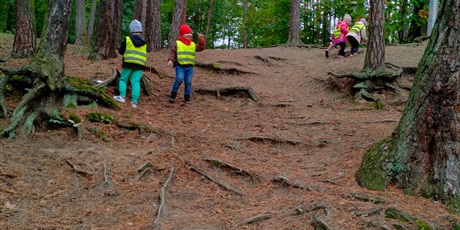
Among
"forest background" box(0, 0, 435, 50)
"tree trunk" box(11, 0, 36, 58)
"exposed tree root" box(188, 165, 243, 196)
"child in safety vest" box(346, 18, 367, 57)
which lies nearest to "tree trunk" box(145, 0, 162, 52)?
"forest background" box(0, 0, 435, 50)

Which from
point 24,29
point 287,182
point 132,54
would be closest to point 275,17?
point 24,29

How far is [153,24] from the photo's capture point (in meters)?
13.7

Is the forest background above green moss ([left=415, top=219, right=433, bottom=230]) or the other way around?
above

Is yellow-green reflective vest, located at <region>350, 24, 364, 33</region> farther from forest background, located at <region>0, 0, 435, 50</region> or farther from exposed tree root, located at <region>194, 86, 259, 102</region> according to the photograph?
exposed tree root, located at <region>194, 86, 259, 102</region>

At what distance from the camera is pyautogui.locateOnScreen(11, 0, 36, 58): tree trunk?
29.8 ft

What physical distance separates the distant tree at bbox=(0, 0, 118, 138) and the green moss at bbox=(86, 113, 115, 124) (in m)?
0.40

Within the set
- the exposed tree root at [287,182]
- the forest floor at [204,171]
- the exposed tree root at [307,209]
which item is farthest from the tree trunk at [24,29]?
the exposed tree root at [307,209]

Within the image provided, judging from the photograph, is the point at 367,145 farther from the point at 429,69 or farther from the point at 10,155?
the point at 10,155

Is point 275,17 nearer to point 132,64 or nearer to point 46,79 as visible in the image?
point 132,64

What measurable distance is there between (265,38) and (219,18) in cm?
614

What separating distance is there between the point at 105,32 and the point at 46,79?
192 inches

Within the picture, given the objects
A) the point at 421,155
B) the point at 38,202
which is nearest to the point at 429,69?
the point at 421,155

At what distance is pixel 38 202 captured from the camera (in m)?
3.89

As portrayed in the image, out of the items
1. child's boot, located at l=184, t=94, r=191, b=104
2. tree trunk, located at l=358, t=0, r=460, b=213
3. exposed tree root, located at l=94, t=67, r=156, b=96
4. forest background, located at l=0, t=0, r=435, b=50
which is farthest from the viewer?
forest background, located at l=0, t=0, r=435, b=50
